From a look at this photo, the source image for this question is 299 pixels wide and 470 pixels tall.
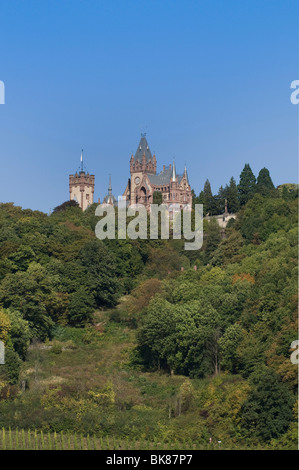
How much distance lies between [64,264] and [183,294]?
985cm

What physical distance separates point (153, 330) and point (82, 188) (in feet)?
267

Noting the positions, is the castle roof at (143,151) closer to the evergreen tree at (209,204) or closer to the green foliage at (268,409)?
the evergreen tree at (209,204)

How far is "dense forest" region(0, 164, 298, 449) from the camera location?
4769 centimetres

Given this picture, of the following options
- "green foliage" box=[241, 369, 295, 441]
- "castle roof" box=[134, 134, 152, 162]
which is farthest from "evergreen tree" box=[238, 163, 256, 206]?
"green foliage" box=[241, 369, 295, 441]

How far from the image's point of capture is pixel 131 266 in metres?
77.0

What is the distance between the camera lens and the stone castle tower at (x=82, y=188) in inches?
5438

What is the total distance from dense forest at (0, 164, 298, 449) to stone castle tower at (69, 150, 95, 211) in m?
54.2

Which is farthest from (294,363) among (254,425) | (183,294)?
(183,294)

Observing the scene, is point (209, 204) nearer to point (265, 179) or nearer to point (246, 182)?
point (246, 182)

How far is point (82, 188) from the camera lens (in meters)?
138

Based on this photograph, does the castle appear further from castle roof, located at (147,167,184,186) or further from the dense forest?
the dense forest

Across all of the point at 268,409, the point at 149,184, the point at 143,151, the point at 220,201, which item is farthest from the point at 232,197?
the point at 268,409

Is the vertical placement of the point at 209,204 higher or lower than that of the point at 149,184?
lower
